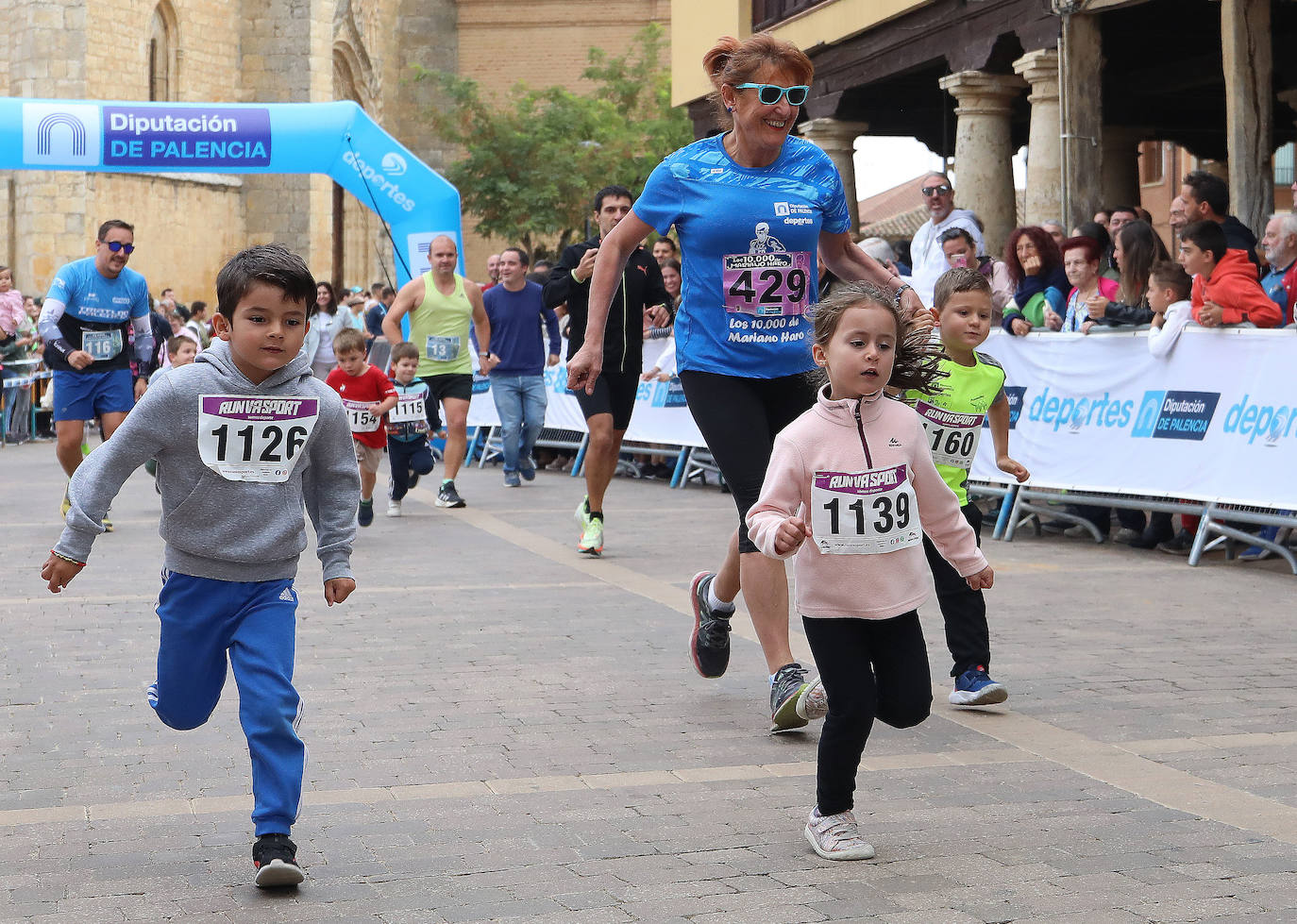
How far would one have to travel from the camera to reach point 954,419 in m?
6.02

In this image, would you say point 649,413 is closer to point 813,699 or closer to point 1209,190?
point 1209,190

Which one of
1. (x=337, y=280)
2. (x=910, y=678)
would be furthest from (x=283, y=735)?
(x=337, y=280)

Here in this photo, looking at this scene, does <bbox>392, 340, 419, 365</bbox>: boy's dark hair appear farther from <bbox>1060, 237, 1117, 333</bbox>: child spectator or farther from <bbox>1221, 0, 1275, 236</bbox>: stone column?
<bbox>1221, 0, 1275, 236</bbox>: stone column

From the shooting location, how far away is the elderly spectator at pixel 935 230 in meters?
13.0

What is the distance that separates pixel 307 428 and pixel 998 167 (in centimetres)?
1439

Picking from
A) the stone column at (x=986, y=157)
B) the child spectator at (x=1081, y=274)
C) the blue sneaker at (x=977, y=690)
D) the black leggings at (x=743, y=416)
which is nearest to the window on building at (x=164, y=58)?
the stone column at (x=986, y=157)

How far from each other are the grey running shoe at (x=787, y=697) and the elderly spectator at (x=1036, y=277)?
6.36m

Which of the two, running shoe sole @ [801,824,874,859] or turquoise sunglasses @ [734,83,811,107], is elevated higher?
turquoise sunglasses @ [734,83,811,107]

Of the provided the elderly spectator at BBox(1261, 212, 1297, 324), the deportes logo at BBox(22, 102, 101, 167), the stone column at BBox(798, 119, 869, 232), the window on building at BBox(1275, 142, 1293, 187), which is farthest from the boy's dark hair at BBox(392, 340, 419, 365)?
the window on building at BBox(1275, 142, 1293, 187)

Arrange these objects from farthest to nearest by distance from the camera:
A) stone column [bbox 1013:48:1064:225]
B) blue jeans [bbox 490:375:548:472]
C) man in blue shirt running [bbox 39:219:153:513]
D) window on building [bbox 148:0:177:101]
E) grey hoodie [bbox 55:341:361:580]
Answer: window on building [bbox 148:0:177:101] → stone column [bbox 1013:48:1064:225] → blue jeans [bbox 490:375:548:472] → man in blue shirt running [bbox 39:219:153:513] → grey hoodie [bbox 55:341:361:580]

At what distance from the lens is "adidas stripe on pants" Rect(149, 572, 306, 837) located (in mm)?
4109

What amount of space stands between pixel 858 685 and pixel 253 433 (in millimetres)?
1596

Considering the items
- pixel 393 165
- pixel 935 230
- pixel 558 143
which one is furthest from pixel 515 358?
pixel 558 143

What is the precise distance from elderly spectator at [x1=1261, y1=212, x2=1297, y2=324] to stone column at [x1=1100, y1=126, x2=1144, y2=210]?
43.8ft
